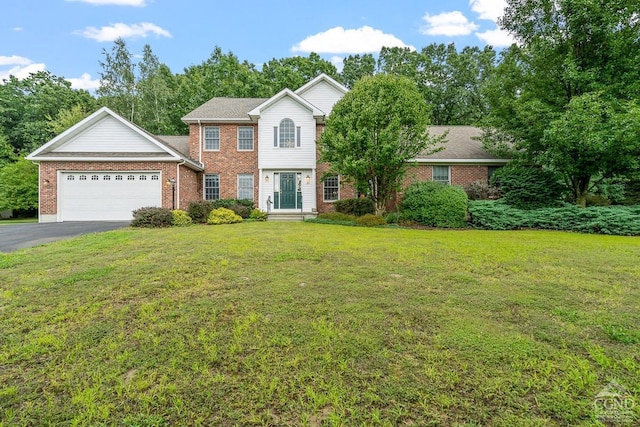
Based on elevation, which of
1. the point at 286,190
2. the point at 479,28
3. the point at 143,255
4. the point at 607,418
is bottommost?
the point at 607,418

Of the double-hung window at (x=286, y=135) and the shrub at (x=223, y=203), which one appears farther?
the double-hung window at (x=286, y=135)

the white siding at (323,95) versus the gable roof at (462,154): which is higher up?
the white siding at (323,95)

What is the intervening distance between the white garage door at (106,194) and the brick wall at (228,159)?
298 centimetres

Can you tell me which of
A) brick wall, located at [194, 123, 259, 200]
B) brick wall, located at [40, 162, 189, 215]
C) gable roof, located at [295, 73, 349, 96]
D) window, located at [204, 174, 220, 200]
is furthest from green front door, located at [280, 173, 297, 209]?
brick wall, located at [40, 162, 189, 215]

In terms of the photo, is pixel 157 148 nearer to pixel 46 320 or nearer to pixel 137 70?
pixel 46 320

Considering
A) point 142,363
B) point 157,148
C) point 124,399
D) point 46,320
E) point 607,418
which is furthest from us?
point 157,148

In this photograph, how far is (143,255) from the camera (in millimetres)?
6367

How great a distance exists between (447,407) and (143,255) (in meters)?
6.16

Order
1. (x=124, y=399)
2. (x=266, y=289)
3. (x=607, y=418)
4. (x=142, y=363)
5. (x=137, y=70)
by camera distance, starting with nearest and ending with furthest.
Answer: (x=607, y=418) → (x=124, y=399) → (x=142, y=363) → (x=266, y=289) → (x=137, y=70)

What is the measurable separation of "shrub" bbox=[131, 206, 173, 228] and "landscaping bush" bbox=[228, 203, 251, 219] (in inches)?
146

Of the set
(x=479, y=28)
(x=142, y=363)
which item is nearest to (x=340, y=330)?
(x=142, y=363)

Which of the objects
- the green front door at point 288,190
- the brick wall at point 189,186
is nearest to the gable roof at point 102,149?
the brick wall at point 189,186

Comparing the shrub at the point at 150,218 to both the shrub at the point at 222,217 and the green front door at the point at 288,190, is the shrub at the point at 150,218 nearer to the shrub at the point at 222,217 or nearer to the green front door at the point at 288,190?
the shrub at the point at 222,217

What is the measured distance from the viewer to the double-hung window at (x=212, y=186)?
17656 mm
